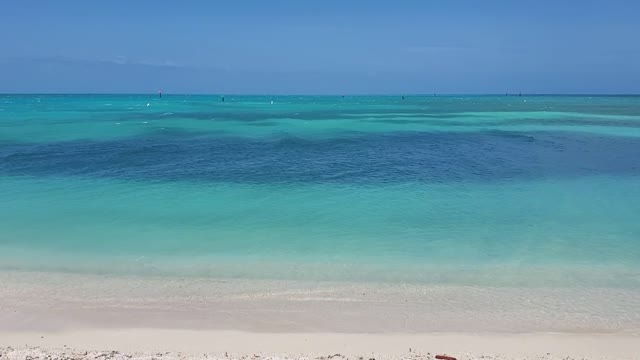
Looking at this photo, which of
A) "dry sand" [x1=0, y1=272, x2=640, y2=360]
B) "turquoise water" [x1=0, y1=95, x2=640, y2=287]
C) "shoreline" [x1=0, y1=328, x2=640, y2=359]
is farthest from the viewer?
"turquoise water" [x1=0, y1=95, x2=640, y2=287]

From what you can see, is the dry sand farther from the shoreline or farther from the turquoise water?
the turquoise water

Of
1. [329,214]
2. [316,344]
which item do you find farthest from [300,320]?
[329,214]

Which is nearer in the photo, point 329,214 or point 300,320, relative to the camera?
point 300,320

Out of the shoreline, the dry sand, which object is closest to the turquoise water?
the dry sand

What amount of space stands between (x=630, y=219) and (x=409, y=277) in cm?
677

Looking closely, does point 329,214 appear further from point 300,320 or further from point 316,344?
point 316,344

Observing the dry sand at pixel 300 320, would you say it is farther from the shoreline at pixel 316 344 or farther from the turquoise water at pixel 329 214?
the turquoise water at pixel 329 214

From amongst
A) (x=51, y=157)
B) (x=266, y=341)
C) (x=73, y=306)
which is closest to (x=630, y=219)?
(x=266, y=341)

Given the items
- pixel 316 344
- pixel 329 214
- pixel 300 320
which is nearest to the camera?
pixel 316 344

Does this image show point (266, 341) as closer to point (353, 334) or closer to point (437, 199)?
point (353, 334)

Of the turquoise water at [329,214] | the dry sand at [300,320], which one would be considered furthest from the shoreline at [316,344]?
the turquoise water at [329,214]

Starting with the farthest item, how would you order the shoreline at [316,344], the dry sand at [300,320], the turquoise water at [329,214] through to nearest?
the turquoise water at [329,214]
the dry sand at [300,320]
the shoreline at [316,344]

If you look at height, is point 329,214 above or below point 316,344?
above

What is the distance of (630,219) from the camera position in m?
12.8
